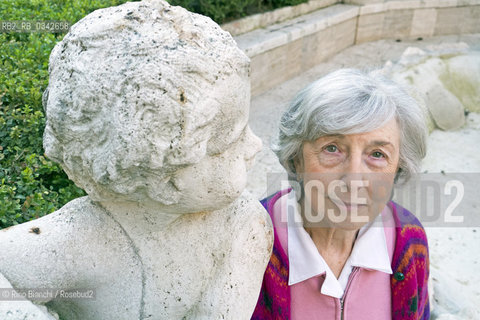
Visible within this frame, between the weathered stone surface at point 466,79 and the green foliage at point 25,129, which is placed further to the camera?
the weathered stone surface at point 466,79

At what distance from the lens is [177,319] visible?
3.71ft

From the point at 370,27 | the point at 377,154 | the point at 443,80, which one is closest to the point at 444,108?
the point at 443,80

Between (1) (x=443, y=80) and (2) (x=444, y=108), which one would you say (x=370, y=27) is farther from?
(2) (x=444, y=108)

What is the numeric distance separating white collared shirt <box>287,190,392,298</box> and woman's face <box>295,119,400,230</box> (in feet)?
0.52

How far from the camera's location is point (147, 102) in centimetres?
83

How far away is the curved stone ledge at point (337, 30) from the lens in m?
5.11

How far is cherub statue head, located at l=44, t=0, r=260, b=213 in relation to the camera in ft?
2.76

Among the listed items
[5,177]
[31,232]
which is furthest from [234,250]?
[5,177]

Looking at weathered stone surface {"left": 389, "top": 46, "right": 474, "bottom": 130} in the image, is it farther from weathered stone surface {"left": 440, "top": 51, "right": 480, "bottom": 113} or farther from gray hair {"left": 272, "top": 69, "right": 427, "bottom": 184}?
gray hair {"left": 272, "top": 69, "right": 427, "bottom": 184}

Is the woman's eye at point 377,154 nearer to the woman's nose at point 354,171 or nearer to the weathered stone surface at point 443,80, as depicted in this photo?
the woman's nose at point 354,171

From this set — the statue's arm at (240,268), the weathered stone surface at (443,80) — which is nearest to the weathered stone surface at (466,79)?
the weathered stone surface at (443,80)

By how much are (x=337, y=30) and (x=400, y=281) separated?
4.96 m

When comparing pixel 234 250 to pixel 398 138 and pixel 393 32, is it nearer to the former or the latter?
pixel 398 138

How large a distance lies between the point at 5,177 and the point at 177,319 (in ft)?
3.49
